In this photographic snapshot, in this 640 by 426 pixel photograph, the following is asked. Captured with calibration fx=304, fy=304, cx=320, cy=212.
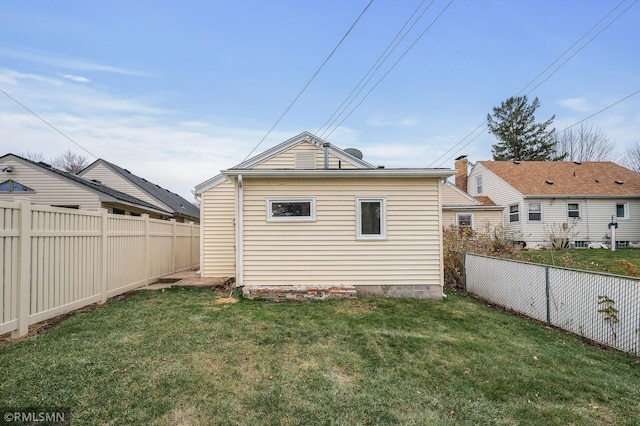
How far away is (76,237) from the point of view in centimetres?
488

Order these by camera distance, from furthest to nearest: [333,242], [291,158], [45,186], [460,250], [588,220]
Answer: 1. [588,220]
2. [45,186]
3. [291,158]
4. [460,250]
5. [333,242]

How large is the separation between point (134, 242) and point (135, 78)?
8.76 m

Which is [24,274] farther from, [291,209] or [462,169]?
[462,169]

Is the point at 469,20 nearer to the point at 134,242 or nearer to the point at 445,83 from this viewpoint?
the point at 445,83

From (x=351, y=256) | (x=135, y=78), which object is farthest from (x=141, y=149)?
(x=351, y=256)

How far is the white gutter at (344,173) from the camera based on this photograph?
6.72m

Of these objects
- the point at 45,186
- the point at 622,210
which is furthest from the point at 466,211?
the point at 45,186

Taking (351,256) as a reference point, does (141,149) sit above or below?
above

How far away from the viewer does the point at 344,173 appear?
6.78 meters

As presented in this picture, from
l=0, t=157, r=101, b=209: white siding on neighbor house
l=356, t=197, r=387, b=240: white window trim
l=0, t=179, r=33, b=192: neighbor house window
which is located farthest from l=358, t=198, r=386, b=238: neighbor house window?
l=0, t=179, r=33, b=192: neighbor house window

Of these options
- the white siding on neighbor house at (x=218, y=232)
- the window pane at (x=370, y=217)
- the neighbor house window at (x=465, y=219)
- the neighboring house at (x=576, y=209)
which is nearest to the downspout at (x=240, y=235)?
the window pane at (x=370, y=217)

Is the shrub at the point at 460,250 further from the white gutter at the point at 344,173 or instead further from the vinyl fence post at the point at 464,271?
the white gutter at the point at 344,173

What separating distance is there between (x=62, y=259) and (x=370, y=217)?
5.63 m

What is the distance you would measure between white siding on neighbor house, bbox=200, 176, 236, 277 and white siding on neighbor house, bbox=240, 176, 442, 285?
3.04m
